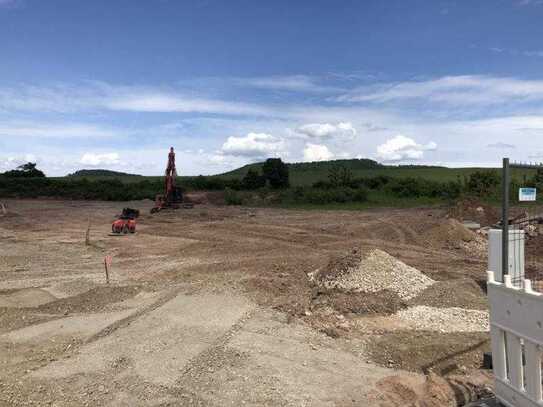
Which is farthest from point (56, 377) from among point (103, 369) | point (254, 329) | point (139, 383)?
point (254, 329)

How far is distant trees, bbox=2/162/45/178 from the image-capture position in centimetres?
7219

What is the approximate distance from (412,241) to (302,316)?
12.7 metres

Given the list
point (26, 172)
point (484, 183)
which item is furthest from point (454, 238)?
point (26, 172)

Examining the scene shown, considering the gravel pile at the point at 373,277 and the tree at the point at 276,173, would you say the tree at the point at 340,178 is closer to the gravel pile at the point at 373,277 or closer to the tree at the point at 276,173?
the tree at the point at 276,173

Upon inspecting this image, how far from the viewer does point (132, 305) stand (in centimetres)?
950

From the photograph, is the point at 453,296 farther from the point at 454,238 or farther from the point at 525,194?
the point at 454,238

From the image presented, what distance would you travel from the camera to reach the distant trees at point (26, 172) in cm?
7219

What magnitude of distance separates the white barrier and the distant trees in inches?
3041

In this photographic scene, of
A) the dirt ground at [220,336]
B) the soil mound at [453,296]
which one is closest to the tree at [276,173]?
the dirt ground at [220,336]

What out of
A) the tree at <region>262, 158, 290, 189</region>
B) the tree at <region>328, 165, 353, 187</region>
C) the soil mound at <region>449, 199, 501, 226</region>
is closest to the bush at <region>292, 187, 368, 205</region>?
the tree at <region>328, 165, 353, 187</region>

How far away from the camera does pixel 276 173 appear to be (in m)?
54.7

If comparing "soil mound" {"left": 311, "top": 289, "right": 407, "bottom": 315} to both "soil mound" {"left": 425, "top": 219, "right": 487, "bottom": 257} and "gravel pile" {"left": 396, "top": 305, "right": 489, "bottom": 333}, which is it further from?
"soil mound" {"left": 425, "top": 219, "right": 487, "bottom": 257}

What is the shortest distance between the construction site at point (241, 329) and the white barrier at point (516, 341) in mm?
1081

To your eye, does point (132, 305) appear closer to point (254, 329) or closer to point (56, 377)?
point (254, 329)
